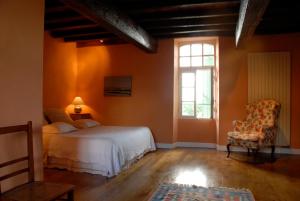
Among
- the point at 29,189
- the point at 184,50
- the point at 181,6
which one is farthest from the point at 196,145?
the point at 29,189

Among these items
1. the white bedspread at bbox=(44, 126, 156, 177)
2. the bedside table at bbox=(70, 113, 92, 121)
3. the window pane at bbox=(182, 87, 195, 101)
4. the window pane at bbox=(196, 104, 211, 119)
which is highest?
the window pane at bbox=(182, 87, 195, 101)

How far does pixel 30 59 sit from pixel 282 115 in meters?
4.84

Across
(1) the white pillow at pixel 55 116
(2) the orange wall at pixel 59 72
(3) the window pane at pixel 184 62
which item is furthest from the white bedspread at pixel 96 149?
(3) the window pane at pixel 184 62

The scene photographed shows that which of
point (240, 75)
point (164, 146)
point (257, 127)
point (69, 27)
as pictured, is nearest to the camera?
point (257, 127)

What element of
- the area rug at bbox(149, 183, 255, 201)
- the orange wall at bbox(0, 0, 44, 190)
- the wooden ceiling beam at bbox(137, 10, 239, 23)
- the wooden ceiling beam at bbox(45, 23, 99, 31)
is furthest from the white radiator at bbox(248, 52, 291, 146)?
the orange wall at bbox(0, 0, 44, 190)

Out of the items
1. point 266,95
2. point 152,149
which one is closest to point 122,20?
point 152,149

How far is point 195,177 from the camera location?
11.7ft

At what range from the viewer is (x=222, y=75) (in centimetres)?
555

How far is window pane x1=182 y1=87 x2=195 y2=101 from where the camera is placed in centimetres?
628

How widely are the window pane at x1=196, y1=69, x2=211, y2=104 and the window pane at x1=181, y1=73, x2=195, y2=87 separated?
120 mm

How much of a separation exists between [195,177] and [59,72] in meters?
3.84

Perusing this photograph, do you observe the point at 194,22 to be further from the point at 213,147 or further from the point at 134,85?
the point at 213,147

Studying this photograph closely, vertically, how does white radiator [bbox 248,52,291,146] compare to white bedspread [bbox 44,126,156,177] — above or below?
above

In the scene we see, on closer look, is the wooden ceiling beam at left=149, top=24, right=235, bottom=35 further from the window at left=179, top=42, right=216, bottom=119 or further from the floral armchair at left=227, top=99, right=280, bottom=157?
the floral armchair at left=227, top=99, right=280, bottom=157
